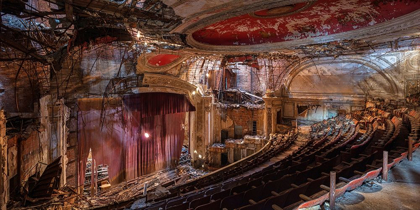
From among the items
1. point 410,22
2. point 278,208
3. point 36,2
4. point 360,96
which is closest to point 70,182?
point 36,2

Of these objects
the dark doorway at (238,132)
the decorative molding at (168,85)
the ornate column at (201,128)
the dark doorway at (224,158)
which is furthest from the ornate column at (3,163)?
the dark doorway at (238,132)

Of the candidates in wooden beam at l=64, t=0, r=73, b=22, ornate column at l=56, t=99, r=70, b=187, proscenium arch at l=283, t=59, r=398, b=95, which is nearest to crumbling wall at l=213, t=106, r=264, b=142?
proscenium arch at l=283, t=59, r=398, b=95

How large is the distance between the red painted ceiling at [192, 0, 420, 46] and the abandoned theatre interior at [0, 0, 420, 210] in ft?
0.13

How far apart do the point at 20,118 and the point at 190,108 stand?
8.34 m

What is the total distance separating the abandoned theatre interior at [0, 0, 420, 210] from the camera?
3713mm

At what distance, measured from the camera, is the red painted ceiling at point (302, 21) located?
441cm

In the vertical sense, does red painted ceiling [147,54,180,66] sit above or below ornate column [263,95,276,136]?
above

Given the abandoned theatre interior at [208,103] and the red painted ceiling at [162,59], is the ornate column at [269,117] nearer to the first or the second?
the abandoned theatre interior at [208,103]

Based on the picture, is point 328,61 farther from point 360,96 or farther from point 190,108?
point 190,108

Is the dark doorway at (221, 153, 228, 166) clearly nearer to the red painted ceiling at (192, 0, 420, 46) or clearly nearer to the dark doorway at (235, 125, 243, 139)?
the dark doorway at (235, 125, 243, 139)

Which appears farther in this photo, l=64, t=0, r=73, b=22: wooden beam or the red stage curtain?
the red stage curtain

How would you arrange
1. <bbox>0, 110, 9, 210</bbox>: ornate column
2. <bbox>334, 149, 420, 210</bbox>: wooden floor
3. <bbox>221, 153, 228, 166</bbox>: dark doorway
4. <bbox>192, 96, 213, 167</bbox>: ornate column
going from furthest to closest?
<bbox>221, 153, 228, 166</bbox>: dark doorway → <bbox>192, 96, 213, 167</bbox>: ornate column → <bbox>0, 110, 9, 210</bbox>: ornate column → <bbox>334, 149, 420, 210</bbox>: wooden floor

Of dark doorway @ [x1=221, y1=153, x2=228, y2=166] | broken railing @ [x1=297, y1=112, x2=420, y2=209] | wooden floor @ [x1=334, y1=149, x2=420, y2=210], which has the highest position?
broken railing @ [x1=297, y1=112, x2=420, y2=209]

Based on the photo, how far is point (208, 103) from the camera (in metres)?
14.1
